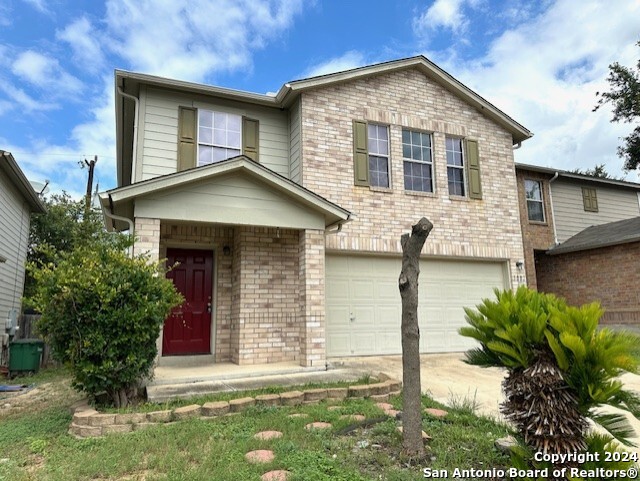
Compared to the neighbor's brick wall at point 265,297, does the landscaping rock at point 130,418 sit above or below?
below

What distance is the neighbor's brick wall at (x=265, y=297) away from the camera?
7734mm

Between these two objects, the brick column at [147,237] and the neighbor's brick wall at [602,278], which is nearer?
the brick column at [147,237]

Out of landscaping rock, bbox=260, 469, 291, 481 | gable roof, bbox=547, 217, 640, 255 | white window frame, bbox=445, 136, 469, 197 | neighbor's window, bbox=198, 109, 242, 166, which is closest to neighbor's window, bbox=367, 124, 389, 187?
white window frame, bbox=445, 136, 469, 197

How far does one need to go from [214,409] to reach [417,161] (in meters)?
7.45

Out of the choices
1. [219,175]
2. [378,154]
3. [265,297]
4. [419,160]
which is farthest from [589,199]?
[219,175]

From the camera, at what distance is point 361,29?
1221 centimetres

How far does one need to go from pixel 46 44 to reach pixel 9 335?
33.6ft

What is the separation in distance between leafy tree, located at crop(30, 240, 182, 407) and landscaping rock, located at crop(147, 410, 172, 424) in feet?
2.13

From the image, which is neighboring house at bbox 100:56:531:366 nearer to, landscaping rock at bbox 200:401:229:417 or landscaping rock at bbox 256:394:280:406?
landscaping rock at bbox 256:394:280:406

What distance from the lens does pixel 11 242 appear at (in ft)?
41.1

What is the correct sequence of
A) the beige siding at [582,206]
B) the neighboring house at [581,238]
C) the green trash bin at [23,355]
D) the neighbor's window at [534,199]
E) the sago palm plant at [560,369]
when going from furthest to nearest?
the beige siding at [582,206]
the neighbor's window at [534,199]
the neighboring house at [581,238]
the green trash bin at [23,355]
the sago palm plant at [560,369]

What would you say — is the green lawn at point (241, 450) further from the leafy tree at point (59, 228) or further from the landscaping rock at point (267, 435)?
the leafy tree at point (59, 228)

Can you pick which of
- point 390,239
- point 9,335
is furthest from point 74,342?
point 9,335

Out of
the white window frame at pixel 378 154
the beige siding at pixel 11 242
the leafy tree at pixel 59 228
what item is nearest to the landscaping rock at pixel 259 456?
the white window frame at pixel 378 154
